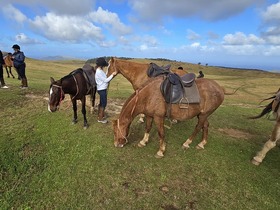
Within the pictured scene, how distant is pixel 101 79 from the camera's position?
24.4 ft

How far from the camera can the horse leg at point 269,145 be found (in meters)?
5.85

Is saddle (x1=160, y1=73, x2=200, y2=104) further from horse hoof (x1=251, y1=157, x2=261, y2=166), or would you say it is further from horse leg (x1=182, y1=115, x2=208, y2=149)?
horse hoof (x1=251, y1=157, x2=261, y2=166)

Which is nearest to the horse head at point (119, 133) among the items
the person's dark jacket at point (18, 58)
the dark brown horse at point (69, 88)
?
the dark brown horse at point (69, 88)

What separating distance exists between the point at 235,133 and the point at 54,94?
7.13 metres

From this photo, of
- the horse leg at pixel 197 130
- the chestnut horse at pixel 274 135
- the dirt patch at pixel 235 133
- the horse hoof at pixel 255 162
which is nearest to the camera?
the chestnut horse at pixel 274 135

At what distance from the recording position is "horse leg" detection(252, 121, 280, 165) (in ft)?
19.2

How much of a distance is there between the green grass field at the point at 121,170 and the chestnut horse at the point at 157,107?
76 cm

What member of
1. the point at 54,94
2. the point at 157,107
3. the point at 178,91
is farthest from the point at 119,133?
the point at 54,94

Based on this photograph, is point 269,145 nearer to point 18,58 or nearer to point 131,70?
point 131,70

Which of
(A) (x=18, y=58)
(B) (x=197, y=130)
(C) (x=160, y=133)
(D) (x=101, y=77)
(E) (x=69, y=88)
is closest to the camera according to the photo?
(C) (x=160, y=133)

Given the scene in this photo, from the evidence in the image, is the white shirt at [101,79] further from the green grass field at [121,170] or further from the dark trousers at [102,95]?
the green grass field at [121,170]

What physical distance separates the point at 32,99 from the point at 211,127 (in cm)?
849

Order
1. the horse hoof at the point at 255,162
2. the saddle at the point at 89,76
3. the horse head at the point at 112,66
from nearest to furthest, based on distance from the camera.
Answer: the horse hoof at the point at 255,162, the horse head at the point at 112,66, the saddle at the point at 89,76

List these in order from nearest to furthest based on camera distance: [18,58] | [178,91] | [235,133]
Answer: [178,91]
[235,133]
[18,58]
